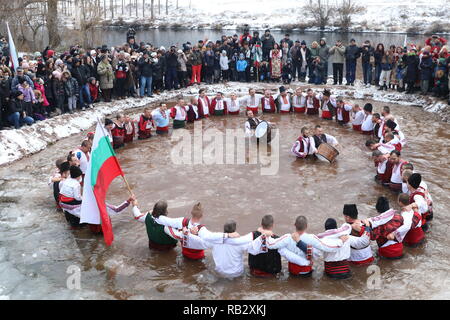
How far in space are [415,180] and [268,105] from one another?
8012 mm

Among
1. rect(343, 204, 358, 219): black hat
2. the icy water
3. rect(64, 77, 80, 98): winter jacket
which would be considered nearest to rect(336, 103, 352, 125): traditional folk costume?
the icy water

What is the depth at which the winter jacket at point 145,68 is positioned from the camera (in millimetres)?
15898

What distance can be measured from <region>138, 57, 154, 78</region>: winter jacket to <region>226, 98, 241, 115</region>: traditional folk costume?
3.14m

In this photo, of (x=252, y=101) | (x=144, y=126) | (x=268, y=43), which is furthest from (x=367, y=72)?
(x=144, y=126)

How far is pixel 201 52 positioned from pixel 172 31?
37.5 metres

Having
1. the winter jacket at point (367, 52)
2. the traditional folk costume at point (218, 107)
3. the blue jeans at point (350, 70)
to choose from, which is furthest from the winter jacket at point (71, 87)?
the winter jacket at point (367, 52)

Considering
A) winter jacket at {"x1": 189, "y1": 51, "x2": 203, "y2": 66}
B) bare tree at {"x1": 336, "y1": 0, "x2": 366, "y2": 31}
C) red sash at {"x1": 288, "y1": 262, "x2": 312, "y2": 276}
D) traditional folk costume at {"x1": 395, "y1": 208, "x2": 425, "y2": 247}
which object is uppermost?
bare tree at {"x1": 336, "y1": 0, "x2": 366, "y2": 31}

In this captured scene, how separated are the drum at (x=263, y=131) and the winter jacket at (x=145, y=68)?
5.69 meters

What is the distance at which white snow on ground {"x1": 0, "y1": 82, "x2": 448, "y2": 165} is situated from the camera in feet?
37.6

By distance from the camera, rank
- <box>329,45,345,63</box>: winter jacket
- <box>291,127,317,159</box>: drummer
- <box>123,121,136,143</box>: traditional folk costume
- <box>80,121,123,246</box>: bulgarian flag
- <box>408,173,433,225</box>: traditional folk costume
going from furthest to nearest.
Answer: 1. <box>329,45,345,63</box>: winter jacket
2. <box>123,121,136,143</box>: traditional folk costume
3. <box>291,127,317,159</box>: drummer
4. <box>408,173,433,225</box>: traditional folk costume
5. <box>80,121,123,246</box>: bulgarian flag

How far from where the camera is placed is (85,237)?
770 centimetres

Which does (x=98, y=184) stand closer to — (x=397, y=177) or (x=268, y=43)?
(x=397, y=177)

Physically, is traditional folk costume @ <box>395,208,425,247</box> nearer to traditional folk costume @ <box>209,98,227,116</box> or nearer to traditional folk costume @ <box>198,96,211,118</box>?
traditional folk costume @ <box>198,96,211,118</box>

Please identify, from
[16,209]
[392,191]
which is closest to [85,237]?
[16,209]
